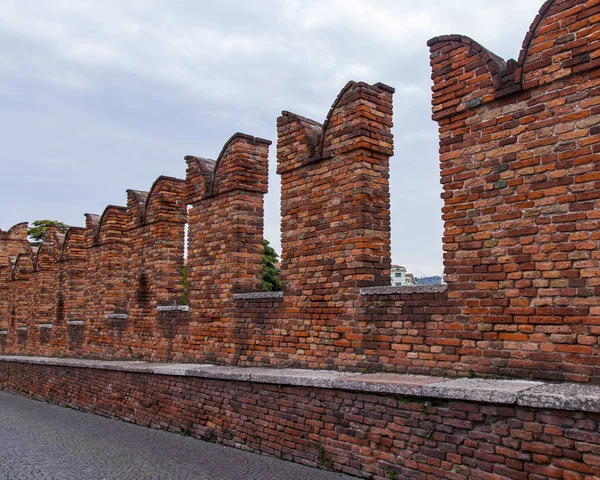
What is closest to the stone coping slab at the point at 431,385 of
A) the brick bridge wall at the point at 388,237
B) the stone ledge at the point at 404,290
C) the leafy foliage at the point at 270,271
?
the brick bridge wall at the point at 388,237

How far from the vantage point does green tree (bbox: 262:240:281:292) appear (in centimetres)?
2467

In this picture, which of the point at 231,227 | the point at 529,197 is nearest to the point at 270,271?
the point at 231,227

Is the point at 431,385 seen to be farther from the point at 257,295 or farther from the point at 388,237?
the point at 257,295

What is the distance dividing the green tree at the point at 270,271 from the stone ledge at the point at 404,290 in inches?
689

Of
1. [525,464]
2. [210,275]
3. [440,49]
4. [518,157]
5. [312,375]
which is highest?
[440,49]

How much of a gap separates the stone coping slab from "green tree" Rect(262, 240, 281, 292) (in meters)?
16.2

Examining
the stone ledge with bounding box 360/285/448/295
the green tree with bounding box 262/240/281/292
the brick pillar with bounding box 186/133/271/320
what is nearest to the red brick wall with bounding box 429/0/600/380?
the stone ledge with bounding box 360/285/448/295

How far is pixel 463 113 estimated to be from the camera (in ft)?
18.6

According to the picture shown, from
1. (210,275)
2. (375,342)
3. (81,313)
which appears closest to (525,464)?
(375,342)

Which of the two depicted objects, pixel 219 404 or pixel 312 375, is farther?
pixel 219 404

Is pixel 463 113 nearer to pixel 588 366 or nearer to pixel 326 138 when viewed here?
pixel 326 138

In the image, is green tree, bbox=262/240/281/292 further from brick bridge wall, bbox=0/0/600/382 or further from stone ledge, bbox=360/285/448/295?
stone ledge, bbox=360/285/448/295

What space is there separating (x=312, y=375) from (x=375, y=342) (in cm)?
77

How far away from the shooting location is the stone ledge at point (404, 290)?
5680 millimetres
